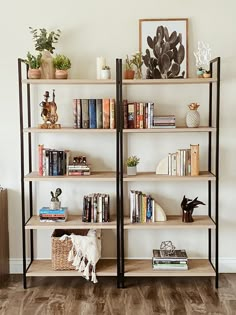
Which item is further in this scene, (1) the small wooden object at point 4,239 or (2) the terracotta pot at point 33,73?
(1) the small wooden object at point 4,239

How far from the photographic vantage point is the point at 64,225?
4.01m

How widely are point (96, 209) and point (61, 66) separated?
113 centimetres

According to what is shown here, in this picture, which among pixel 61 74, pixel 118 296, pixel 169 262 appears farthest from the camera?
pixel 169 262

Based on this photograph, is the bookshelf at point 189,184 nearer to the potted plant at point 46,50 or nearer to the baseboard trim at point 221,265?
the baseboard trim at point 221,265

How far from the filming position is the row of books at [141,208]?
409 centimetres

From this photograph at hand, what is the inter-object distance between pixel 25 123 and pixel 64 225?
0.92 metres

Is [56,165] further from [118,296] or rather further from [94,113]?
[118,296]

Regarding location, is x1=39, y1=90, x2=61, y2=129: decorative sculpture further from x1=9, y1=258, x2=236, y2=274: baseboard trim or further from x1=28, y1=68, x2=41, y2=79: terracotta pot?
x1=9, y1=258, x2=236, y2=274: baseboard trim

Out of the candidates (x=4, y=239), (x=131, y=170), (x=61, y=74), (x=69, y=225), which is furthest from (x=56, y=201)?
(x=61, y=74)

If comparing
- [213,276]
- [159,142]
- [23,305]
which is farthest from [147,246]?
[23,305]

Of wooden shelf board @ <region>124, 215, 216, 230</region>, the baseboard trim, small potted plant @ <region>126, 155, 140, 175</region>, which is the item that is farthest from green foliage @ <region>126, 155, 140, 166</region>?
the baseboard trim

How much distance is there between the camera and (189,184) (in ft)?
14.2

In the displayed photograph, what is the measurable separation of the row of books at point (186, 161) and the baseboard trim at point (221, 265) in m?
0.87

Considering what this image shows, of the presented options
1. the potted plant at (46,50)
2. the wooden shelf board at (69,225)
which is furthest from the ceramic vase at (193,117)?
the potted plant at (46,50)
